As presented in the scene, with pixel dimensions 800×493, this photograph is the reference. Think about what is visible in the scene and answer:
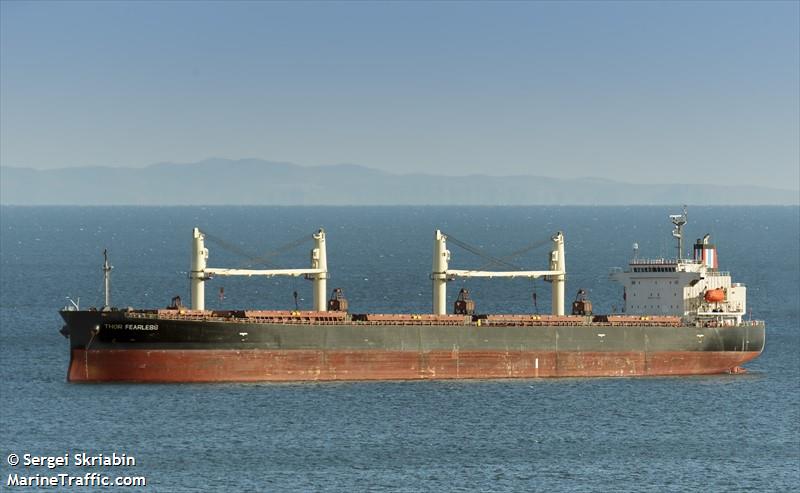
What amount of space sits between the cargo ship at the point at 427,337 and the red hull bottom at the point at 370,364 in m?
0.05

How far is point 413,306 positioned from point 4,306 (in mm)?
28586

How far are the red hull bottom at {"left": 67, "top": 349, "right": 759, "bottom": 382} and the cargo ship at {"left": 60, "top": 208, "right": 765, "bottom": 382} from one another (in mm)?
47

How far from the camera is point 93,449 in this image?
2228 inches

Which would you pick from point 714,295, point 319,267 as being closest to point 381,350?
point 319,267

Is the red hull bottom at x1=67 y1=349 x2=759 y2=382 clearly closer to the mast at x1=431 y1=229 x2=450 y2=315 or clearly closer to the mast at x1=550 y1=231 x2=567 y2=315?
the mast at x1=431 y1=229 x2=450 y2=315

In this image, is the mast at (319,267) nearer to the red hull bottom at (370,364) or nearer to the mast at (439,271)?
the mast at (439,271)

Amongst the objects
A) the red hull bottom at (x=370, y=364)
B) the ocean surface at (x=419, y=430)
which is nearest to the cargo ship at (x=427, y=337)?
the red hull bottom at (x=370, y=364)

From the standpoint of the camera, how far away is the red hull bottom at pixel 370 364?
229 feet

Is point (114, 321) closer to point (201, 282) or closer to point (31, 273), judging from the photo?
point (201, 282)

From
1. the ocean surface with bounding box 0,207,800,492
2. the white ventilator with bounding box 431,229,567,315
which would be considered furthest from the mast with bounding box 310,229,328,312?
the ocean surface with bounding box 0,207,800,492

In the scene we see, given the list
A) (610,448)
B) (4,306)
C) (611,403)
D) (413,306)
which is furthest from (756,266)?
(610,448)

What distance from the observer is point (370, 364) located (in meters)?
73.3

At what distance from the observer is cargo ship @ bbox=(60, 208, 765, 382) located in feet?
229

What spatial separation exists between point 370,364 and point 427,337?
3092mm
